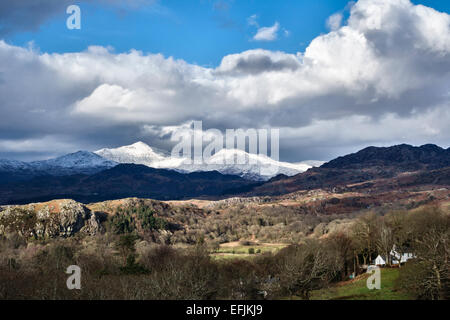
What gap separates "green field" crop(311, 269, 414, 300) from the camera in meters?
55.4

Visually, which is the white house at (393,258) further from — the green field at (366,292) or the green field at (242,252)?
the green field at (242,252)

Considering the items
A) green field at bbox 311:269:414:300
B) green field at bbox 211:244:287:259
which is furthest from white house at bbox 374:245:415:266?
green field at bbox 211:244:287:259

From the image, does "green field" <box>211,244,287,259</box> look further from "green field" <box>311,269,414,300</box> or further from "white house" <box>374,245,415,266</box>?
"green field" <box>311,269,414,300</box>

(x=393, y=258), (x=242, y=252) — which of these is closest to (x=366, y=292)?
(x=393, y=258)

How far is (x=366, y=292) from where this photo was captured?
62.2 m

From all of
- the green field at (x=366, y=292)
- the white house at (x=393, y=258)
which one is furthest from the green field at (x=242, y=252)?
the green field at (x=366, y=292)
